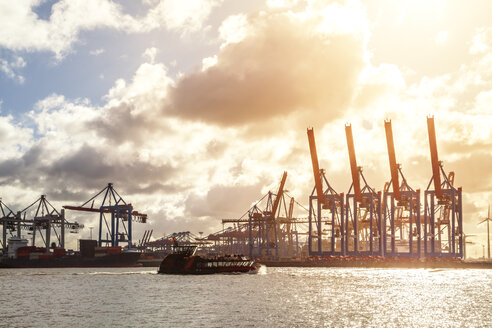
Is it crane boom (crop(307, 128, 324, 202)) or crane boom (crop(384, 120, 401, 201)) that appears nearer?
Result: crane boom (crop(384, 120, 401, 201))

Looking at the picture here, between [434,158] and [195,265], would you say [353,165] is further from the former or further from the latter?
[195,265]

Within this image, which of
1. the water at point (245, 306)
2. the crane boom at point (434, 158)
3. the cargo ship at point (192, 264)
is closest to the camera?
the water at point (245, 306)

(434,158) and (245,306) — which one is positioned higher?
(434,158)

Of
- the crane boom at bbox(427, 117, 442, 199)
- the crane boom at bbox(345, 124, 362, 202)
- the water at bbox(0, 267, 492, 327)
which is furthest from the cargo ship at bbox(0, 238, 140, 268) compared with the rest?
the water at bbox(0, 267, 492, 327)

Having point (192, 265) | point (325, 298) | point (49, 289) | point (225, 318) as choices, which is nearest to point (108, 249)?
point (192, 265)

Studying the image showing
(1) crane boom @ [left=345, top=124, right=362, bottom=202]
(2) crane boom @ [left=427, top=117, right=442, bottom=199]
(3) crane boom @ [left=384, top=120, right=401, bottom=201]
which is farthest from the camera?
(1) crane boom @ [left=345, top=124, right=362, bottom=202]

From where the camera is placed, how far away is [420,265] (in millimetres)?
170625

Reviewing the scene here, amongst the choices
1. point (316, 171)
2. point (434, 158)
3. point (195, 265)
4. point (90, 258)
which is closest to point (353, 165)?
point (316, 171)

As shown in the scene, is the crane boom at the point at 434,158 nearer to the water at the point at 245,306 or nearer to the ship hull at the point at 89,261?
the water at the point at 245,306

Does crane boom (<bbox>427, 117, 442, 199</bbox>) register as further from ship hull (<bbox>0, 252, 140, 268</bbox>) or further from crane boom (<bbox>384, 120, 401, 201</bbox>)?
ship hull (<bbox>0, 252, 140, 268</bbox>)

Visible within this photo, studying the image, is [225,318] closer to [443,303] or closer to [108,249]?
[443,303]

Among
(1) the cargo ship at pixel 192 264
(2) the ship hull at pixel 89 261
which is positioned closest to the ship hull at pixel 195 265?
(1) the cargo ship at pixel 192 264

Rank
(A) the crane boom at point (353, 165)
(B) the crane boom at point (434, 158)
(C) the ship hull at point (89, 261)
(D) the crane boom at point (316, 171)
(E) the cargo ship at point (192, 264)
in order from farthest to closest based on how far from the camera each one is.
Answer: (C) the ship hull at point (89, 261) → (D) the crane boom at point (316, 171) → (A) the crane boom at point (353, 165) → (B) the crane boom at point (434, 158) → (E) the cargo ship at point (192, 264)

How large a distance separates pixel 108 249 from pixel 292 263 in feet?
192
